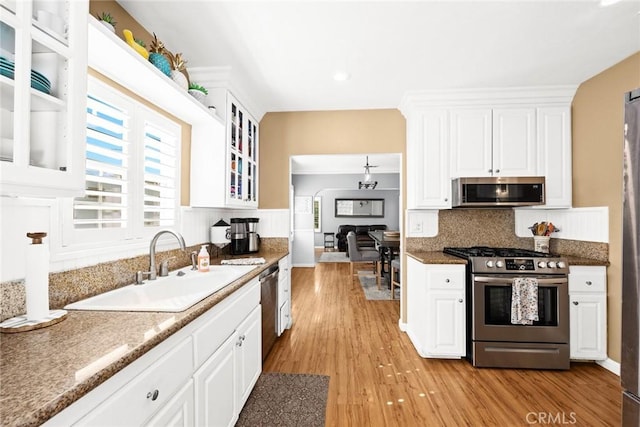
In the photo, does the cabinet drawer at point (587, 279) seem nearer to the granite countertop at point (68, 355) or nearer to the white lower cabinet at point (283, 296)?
the white lower cabinet at point (283, 296)

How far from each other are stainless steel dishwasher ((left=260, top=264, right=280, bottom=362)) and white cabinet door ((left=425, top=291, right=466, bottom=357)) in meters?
1.41

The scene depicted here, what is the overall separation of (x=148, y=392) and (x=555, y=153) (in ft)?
11.8

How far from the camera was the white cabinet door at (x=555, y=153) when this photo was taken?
2760mm

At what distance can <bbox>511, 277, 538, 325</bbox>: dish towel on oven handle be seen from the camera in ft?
7.71

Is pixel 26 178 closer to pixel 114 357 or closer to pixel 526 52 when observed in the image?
pixel 114 357

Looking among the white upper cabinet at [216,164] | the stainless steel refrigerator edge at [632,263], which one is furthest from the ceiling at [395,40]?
the stainless steel refrigerator edge at [632,263]

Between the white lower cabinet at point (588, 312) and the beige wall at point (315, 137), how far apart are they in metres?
2.01

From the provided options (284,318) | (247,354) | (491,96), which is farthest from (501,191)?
(247,354)

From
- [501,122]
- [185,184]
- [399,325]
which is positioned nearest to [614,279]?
[501,122]

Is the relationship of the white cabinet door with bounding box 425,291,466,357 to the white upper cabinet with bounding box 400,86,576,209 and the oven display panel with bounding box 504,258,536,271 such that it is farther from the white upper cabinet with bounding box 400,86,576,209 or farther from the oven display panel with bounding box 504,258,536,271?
the white upper cabinet with bounding box 400,86,576,209

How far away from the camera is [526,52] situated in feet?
7.18

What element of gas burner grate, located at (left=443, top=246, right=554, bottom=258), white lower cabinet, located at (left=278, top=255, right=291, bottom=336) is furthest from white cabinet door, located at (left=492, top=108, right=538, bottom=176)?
white lower cabinet, located at (left=278, top=255, right=291, bottom=336)

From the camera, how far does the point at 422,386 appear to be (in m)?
2.19

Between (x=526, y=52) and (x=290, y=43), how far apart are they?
71.2 inches
